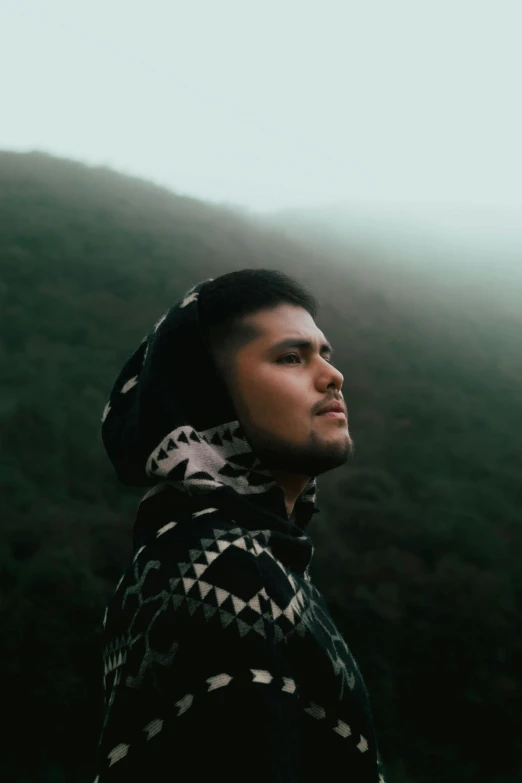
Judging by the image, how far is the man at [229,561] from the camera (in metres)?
0.95

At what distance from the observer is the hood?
129cm

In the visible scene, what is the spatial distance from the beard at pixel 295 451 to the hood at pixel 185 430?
2cm

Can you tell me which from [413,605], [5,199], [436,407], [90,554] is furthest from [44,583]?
[5,199]

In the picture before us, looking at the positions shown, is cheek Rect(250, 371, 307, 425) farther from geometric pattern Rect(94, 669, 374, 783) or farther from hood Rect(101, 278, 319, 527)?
geometric pattern Rect(94, 669, 374, 783)

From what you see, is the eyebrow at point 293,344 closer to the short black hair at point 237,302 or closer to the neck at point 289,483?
the short black hair at point 237,302

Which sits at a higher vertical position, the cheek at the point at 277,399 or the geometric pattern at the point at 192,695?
the cheek at the point at 277,399

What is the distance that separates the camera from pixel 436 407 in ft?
14.6

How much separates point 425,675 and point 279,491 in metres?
1.92

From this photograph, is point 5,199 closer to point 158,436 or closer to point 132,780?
point 158,436

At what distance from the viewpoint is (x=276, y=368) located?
59.1 inches

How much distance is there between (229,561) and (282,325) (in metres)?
0.69

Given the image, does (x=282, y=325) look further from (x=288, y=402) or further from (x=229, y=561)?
(x=229, y=561)

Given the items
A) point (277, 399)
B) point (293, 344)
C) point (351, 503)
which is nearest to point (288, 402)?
point (277, 399)

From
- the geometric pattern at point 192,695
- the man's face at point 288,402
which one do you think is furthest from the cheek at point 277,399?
the geometric pattern at point 192,695
